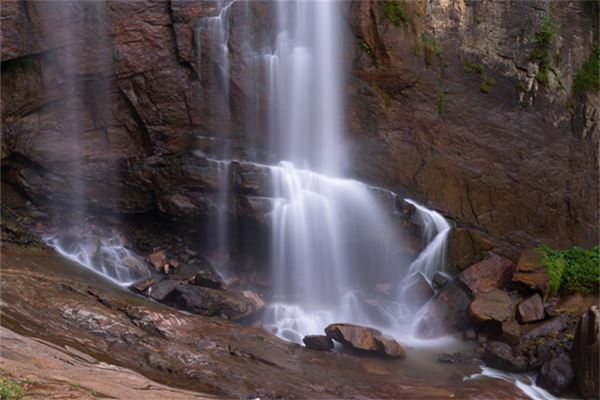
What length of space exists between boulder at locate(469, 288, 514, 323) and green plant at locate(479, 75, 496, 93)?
4778mm

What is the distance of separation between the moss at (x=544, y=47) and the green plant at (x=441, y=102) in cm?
229

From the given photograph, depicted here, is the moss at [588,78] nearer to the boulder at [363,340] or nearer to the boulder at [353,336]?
the boulder at [363,340]

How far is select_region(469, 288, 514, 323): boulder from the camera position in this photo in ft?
35.7

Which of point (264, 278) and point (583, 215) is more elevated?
point (583, 215)

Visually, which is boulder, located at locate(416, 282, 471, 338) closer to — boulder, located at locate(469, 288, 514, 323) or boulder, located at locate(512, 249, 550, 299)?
boulder, located at locate(469, 288, 514, 323)

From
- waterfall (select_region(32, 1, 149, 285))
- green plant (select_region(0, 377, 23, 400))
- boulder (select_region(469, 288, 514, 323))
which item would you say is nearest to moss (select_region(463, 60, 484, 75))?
boulder (select_region(469, 288, 514, 323))

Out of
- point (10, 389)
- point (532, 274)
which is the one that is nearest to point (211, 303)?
point (10, 389)

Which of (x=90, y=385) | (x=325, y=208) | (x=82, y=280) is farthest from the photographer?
(x=325, y=208)

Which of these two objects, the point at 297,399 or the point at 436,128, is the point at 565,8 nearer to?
the point at 436,128

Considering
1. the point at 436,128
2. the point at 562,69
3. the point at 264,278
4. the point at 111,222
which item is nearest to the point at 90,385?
the point at 264,278

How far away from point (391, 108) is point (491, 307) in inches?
196

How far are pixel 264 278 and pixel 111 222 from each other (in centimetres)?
368

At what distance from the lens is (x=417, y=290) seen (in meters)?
12.1

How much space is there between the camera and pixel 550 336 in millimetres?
10461
